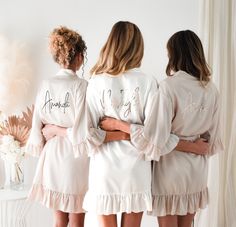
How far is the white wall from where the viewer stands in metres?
3.15

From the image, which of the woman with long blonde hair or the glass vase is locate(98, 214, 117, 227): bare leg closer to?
the woman with long blonde hair

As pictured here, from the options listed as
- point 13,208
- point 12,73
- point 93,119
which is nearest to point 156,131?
point 93,119

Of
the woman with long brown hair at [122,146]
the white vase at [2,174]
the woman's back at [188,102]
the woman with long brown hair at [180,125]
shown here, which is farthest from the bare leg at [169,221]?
the white vase at [2,174]

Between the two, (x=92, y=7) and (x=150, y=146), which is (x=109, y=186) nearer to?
(x=150, y=146)

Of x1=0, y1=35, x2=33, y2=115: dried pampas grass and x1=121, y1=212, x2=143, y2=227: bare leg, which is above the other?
x1=0, y1=35, x2=33, y2=115: dried pampas grass

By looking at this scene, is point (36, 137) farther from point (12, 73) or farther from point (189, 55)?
point (12, 73)

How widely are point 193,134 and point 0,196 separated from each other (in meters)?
1.51

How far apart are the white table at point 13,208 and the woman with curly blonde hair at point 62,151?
0.59m

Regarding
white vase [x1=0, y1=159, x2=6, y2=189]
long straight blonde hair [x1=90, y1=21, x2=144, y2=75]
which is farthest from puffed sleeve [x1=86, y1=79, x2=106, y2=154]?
white vase [x1=0, y1=159, x2=6, y2=189]

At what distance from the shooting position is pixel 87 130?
7.29 ft

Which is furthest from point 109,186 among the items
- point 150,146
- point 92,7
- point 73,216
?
point 92,7

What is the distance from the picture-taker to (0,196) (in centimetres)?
311

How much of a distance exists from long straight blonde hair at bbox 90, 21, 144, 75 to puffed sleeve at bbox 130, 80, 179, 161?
0.67ft

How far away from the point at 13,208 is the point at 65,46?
1.22m
